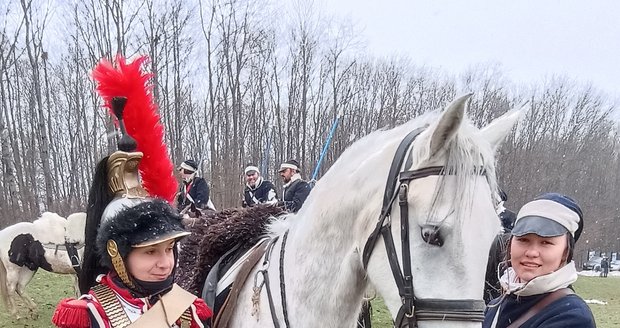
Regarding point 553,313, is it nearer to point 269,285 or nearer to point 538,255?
point 538,255

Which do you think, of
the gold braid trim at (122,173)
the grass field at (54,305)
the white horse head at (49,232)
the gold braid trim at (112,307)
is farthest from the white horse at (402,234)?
the white horse head at (49,232)

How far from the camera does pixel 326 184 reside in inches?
91.2

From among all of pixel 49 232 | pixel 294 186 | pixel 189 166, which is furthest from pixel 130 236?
pixel 49 232

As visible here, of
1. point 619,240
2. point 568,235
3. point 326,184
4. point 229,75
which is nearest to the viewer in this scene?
point 568,235

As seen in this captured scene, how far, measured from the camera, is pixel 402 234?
181 centimetres

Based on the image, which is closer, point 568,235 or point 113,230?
point 568,235

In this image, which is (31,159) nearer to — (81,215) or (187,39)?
(187,39)

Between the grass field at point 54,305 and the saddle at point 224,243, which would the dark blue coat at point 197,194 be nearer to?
the grass field at point 54,305

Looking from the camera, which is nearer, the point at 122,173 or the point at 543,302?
the point at 543,302

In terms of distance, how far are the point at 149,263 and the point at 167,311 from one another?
0.21 m

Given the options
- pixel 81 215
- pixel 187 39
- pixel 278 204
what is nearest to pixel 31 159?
pixel 187 39

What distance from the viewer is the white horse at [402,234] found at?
1.71 meters

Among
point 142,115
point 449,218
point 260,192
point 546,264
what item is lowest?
point 260,192

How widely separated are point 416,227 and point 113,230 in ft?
3.91
